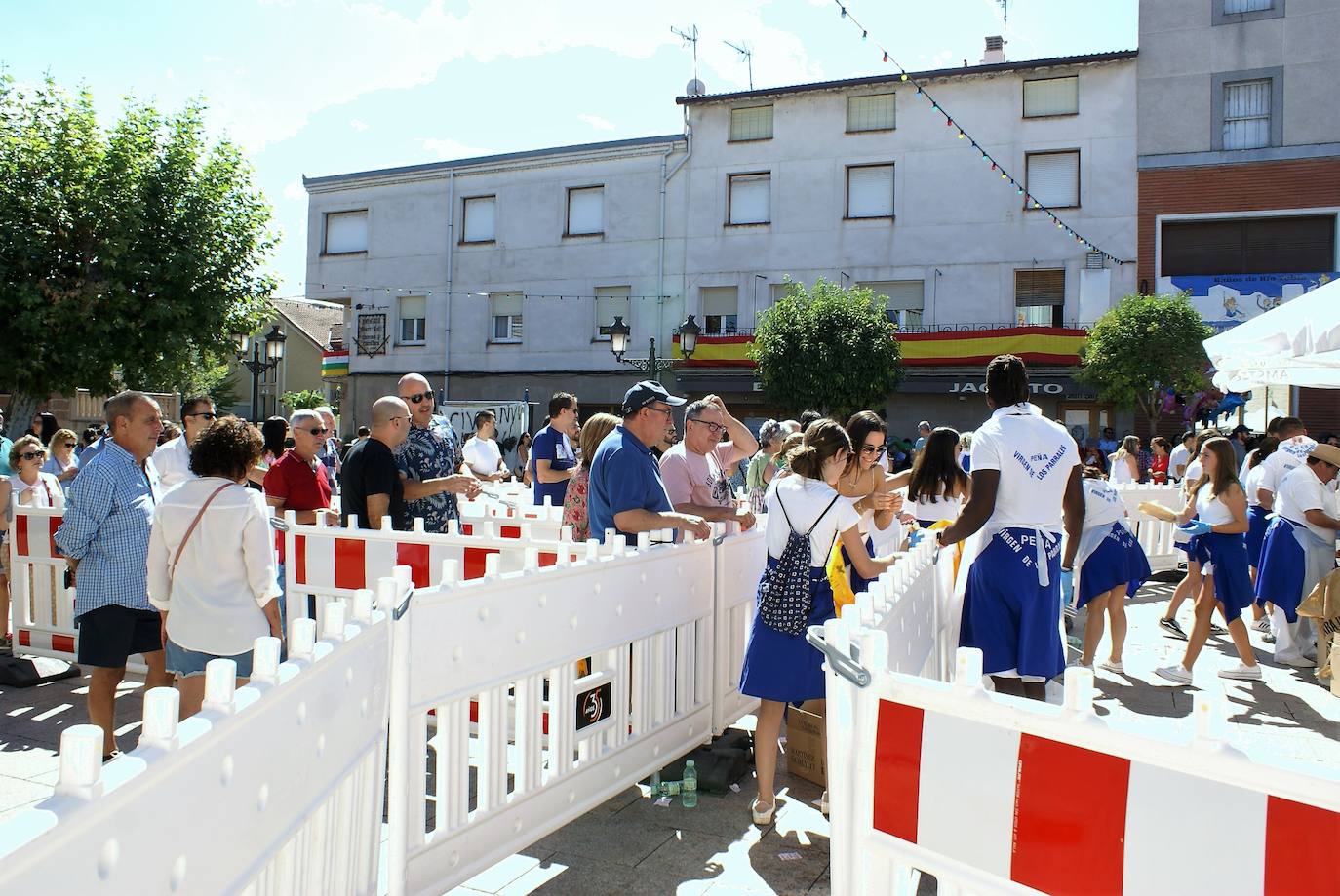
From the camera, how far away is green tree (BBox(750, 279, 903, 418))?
2264 centimetres

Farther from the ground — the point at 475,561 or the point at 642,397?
the point at 642,397

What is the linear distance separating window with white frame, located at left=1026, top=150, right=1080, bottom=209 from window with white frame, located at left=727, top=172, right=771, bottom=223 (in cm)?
666

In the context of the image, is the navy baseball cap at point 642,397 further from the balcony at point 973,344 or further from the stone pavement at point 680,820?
the balcony at point 973,344

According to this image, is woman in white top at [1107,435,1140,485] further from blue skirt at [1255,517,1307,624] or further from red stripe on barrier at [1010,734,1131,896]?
red stripe on barrier at [1010,734,1131,896]

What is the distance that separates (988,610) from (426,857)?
2646 mm

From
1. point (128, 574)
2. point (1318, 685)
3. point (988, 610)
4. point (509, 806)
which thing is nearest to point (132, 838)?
point (509, 806)

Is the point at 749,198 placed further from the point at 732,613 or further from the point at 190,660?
the point at 190,660

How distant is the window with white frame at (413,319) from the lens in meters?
30.8

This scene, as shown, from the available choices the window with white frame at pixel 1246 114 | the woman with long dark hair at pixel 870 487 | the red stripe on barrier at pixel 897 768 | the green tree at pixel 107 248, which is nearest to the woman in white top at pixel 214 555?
the red stripe on barrier at pixel 897 768

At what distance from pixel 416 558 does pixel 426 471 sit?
3.36 feet

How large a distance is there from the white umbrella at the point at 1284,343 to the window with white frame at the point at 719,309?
19.1 metres

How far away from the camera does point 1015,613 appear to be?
4.48 meters

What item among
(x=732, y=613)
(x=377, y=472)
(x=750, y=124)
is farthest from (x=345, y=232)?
(x=732, y=613)

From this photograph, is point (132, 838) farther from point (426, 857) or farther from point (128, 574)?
point (128, 574)
